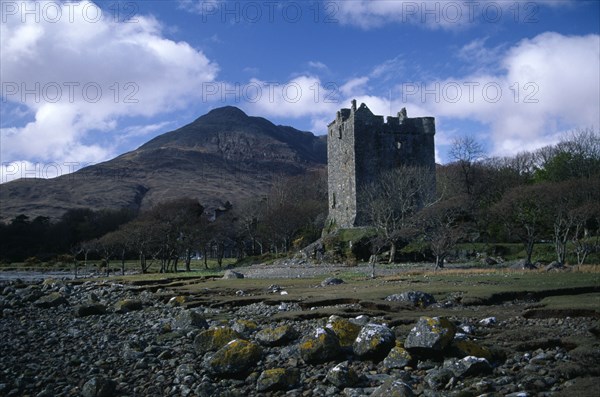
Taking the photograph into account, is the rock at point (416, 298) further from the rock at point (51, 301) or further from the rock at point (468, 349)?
the rock at point (51, 301)

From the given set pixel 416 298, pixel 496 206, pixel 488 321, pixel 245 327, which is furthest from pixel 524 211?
pixel 245 327

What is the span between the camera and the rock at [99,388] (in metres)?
11.5

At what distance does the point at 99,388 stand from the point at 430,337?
739cm

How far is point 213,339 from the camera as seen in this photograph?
14.1m

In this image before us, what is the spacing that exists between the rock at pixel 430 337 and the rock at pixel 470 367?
0.85 meters

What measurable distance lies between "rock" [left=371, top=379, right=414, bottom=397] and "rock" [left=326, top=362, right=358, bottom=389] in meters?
1.23

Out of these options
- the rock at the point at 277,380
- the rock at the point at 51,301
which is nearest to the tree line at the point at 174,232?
the rock at the point at 51,301

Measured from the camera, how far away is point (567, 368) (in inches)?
391

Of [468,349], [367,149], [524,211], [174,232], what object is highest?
[367,149]

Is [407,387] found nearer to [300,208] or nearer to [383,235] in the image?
[383,235]

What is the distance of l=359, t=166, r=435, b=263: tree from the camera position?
5659 centimetres

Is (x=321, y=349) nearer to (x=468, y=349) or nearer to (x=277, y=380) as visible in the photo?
(x=277, y=380)

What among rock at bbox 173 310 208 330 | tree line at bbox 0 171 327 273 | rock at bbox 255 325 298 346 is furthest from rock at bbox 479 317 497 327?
tree line at bbox 0 171 327 273

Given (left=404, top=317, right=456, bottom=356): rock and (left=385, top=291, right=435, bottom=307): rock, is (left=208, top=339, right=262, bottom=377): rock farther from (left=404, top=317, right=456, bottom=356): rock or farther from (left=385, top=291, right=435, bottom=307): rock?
(left=385, top=291, right=435, bottom=307): rock
